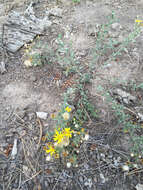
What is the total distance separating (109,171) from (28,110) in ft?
4.50

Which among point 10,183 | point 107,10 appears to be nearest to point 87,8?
point 107,10

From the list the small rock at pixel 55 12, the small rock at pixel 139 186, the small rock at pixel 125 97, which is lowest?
the small rock at pixel 139 186

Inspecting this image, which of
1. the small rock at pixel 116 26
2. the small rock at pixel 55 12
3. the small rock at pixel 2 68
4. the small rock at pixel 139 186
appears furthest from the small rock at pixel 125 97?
the small rock at pixel 55 12

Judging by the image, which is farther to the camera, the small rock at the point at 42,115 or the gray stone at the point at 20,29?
the gray stone at the point at 20,29

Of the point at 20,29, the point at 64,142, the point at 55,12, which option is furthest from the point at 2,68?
the point at 55,12

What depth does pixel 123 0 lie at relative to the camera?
4160 millimetres

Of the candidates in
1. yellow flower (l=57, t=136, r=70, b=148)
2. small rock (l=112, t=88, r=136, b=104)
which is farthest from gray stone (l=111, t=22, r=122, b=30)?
yellow flower (l=57, t=136, r=70, b=148)

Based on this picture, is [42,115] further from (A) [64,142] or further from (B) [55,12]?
(B) [55,12]

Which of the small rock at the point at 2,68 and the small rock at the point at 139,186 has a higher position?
the small rock at the point at 2,68

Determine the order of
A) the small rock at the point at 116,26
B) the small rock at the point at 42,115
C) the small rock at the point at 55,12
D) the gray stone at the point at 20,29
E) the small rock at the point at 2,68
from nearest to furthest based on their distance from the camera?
1. the small rock at the point at 42,115
2. the small rock at the point at 2,68
3. the gray stone at the point at 20,29
4. the small rock at the point at 116,26
5. the small rock at the point at 55,12

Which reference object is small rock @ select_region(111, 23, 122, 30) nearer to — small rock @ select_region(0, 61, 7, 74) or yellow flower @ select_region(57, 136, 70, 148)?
small rock @ select_region(0, 61, 7, 74)

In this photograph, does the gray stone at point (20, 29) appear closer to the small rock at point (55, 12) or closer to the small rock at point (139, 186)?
the small rock at point (55, 12)

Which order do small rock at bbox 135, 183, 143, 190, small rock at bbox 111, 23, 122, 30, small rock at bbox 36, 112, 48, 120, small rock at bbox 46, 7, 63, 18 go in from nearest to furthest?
small rock at bbox 135, 183, 143, 190, small rock at bbox 36, 112, 48, 120, small rock at bbox 111, 23, 122, 30, small rock at bbox 46, 7, 63, 18

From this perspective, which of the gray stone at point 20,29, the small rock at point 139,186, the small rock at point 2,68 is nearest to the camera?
the small rock at point 139,186
